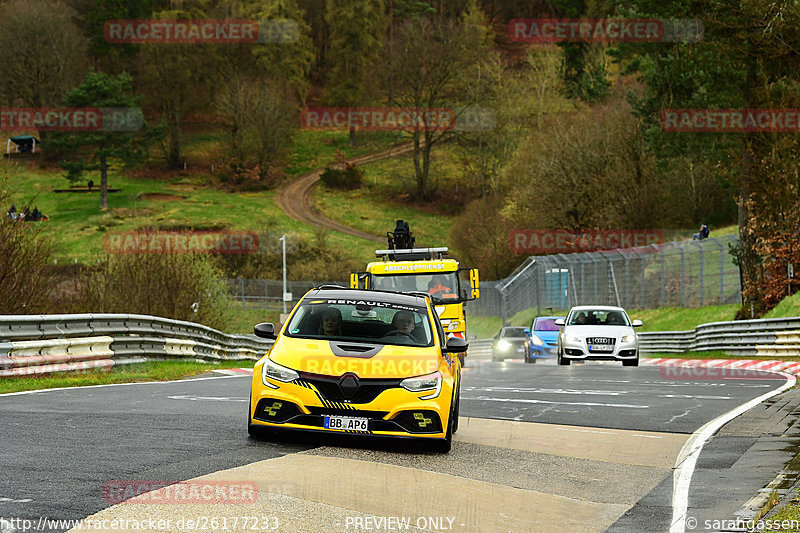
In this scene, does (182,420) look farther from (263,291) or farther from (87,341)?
(263,291)

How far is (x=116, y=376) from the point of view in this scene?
1920cm

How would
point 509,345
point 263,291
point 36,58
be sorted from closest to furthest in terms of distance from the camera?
1. point 509,345
2. point 263,291
3. point 36,58

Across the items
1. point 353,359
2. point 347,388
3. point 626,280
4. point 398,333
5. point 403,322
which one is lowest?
point 347,388

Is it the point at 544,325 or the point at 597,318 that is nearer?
the point at 597,318

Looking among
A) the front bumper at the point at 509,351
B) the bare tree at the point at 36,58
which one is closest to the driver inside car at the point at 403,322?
the front bumper at the point at 509,351

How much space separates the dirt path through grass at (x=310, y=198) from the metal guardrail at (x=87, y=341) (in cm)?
6962

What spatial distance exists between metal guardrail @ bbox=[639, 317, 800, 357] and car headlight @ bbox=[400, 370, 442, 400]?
17.9 m

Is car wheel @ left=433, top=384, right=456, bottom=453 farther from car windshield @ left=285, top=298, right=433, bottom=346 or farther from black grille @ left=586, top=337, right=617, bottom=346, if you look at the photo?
black grille @ left=586, top=337, right=617, bottom=346

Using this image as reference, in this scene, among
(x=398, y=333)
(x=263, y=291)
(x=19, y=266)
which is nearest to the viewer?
(x=398, y=333)

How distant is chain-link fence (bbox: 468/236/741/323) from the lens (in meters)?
41.6

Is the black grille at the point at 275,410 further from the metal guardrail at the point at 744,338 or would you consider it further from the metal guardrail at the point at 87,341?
the metal guardrail at the point at 744,338

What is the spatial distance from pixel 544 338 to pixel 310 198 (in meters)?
74.8

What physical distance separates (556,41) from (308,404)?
324ft

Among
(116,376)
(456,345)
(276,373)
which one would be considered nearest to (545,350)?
(116,376)
